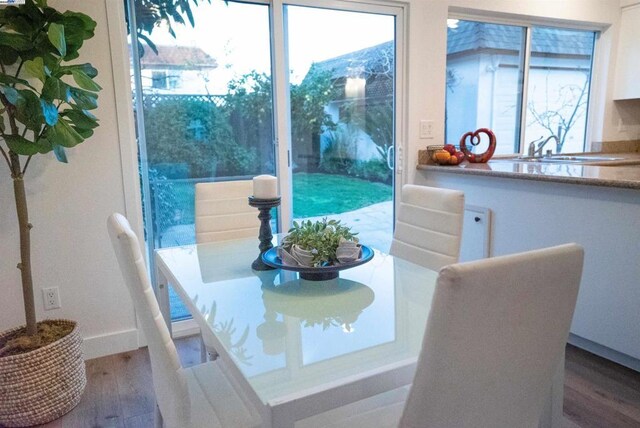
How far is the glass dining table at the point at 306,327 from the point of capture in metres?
0.86

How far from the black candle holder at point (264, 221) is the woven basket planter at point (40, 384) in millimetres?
959

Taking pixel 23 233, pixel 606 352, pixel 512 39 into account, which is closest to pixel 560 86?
pixel 512 39

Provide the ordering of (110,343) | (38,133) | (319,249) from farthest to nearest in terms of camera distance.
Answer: (110,343)
(38,133)
(319,249)

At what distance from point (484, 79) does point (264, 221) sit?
255 centimetres

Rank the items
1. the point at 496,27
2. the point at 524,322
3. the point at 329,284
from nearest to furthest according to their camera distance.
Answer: the point at 524,322 → the point at 329,284 → the point at 496,27

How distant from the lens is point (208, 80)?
8.39 ft

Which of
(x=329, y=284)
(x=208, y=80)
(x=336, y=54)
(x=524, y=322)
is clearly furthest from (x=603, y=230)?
(x=208, y=80)

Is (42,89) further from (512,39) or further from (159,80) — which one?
(512,39)

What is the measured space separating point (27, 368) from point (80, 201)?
82 centimetres

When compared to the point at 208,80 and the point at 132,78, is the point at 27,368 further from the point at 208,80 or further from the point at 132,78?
the point at 208,80

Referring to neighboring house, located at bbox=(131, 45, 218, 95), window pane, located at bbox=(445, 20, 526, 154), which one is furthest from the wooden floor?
window pane, located at bbox=(445, 20, 526, 154)

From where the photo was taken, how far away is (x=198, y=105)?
2541 millimetres

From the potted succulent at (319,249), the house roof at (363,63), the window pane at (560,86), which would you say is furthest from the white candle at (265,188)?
the window pane at (560,86)

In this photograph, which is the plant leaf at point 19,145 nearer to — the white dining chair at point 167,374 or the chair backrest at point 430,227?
the white dining chair at point 167,374
